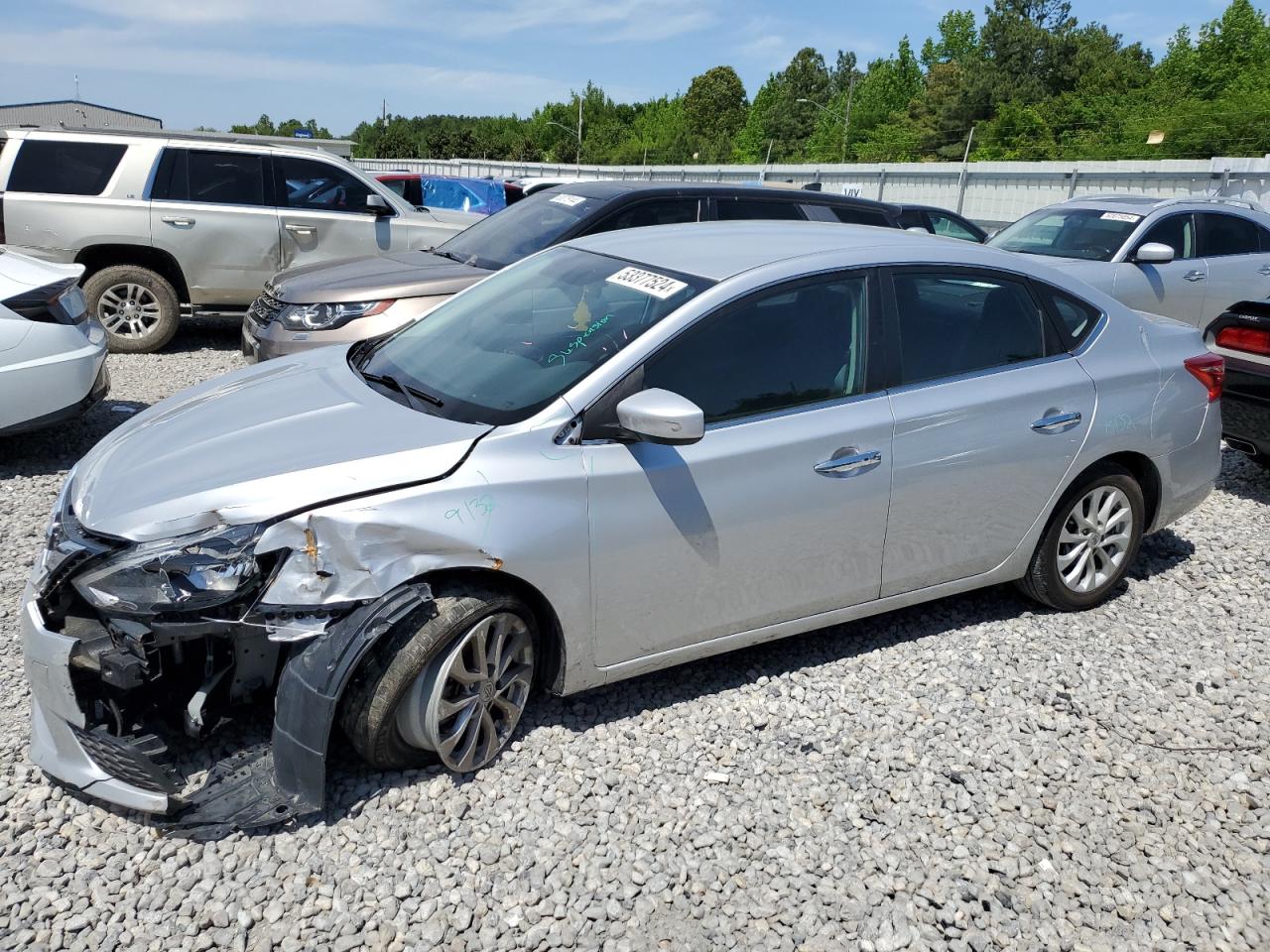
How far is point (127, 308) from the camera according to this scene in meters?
9.46

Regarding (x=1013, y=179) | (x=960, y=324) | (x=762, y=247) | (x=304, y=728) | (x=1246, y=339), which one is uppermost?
(x=762, y=247)

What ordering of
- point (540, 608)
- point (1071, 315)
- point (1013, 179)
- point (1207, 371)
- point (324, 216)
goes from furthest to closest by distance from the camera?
point (1013, 179)
point (324, 216)
point (1207, 371)
point (1071, 315)
point (540, 608)

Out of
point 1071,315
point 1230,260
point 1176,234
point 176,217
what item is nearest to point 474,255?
point 176,217

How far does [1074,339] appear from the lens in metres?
4.42

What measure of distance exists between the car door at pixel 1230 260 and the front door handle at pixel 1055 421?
646 cm

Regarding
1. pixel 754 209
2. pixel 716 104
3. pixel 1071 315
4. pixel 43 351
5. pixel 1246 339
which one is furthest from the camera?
pixel 716 104

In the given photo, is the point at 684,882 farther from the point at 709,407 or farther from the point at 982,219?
the point at 982,219

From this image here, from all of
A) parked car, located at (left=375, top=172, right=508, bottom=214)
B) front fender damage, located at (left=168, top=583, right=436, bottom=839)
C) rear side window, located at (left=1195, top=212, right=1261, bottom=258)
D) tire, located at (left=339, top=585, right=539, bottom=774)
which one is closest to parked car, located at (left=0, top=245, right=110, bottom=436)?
front fender damage, located at (left=168, top=583, right=436, bottom=839)

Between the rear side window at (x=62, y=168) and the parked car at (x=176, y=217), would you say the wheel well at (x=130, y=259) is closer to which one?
the parked car at (x=176, y=217)

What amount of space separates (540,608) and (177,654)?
44.1 inches

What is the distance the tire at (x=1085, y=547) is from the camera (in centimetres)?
447

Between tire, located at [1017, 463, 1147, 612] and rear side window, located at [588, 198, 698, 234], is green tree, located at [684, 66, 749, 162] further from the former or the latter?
tire, located at [1017, 463, 1147, 612]

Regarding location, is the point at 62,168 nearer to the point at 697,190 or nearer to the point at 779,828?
the point at 697,190

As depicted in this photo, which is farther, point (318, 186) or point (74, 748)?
point (318, 186)
